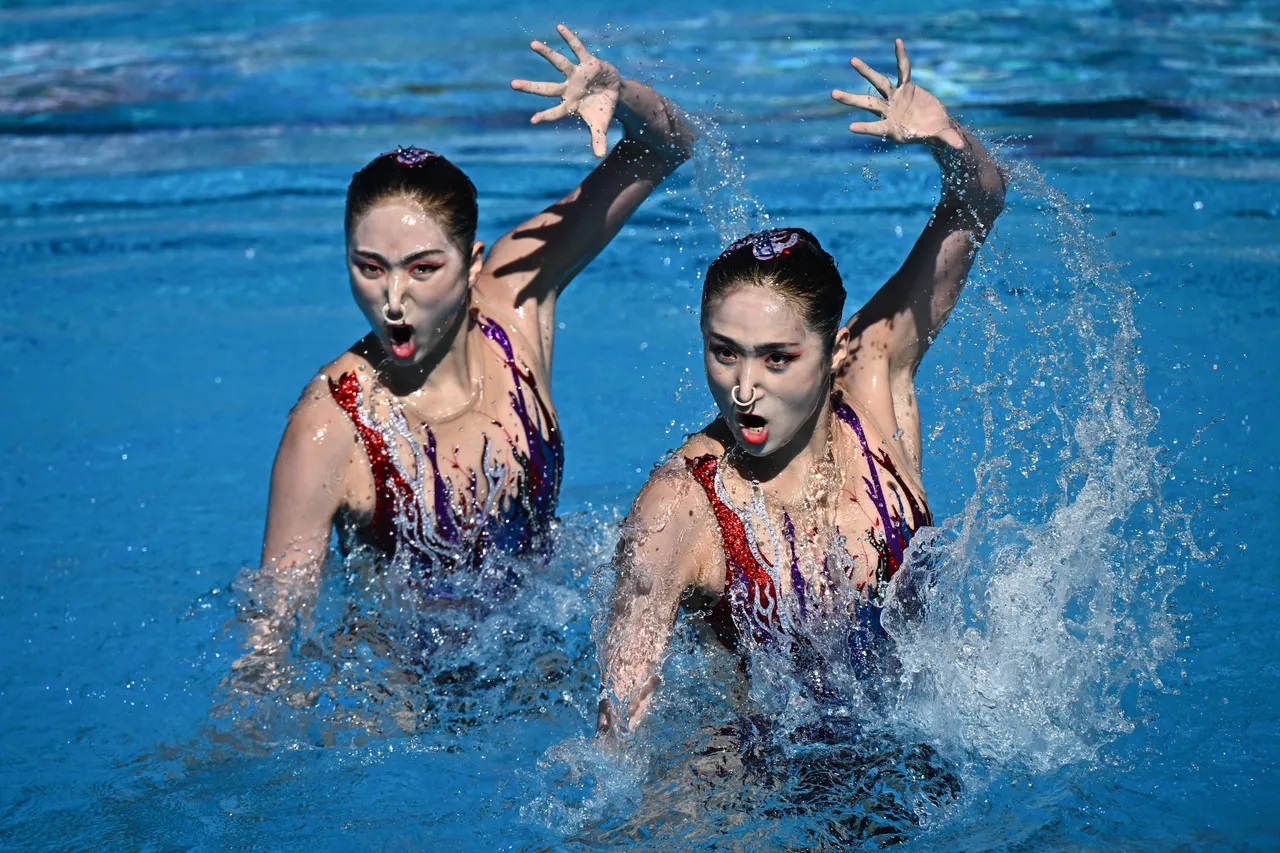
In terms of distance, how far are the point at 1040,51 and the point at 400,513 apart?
6240 millimetres

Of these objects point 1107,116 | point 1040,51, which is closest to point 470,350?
point 1107,116

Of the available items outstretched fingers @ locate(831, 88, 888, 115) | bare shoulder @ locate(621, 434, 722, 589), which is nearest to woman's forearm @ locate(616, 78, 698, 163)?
outstretched fingers @ locate(831, 88, 888, 115)

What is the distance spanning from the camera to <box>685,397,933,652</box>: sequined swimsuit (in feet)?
10.6

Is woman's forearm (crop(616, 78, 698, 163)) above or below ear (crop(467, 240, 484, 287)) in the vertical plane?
above

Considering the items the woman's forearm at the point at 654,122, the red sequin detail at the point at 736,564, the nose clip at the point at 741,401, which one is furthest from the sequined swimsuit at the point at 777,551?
the woman's forearm at the point at 654,122

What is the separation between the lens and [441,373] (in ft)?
12.9

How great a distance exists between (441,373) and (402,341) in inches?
10.5

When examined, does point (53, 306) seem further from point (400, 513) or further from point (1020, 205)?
point (1020, 205)

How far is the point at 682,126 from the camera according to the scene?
4.25m

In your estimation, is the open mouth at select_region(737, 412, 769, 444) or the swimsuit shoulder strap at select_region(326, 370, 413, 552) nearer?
the open mouth at select_region(737, 412, 769, 444)

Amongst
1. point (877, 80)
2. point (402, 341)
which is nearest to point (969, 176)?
point (877, 80)

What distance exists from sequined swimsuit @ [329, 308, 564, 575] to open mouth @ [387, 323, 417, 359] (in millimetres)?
190

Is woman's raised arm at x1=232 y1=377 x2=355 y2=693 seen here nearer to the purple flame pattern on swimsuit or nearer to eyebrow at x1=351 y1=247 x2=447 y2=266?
eyebrow at x1=351 y1=247 x2=447 y2=266

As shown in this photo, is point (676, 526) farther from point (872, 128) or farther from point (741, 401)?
point (872, 128)
